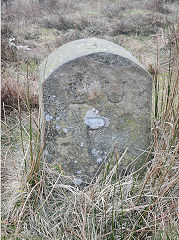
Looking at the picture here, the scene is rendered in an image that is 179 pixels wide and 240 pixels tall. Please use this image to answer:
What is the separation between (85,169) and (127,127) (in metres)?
0.46

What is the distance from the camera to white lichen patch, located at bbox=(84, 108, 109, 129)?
2023 mm

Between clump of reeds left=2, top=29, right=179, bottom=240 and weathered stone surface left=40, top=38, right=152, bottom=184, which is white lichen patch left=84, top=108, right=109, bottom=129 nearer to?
weathered stone surface left=40, top=38, right=152, bottom=184

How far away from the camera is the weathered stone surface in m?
1.94

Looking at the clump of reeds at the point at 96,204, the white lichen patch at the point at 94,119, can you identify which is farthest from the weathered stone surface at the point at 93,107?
the clump of reeds at the point at 96,204

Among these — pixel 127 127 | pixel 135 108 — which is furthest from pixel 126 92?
pixel 127 127

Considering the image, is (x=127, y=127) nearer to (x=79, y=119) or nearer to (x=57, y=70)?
(x=79, y=119)

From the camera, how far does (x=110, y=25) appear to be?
23.9 feet

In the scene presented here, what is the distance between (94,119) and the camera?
6.67 feet

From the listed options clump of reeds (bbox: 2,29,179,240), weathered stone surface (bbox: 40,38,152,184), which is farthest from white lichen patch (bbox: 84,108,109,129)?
clump of reeds (bbox: 2,29,179,240)

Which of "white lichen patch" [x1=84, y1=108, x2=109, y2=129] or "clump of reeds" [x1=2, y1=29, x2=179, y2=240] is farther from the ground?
"white lichen patch" [x1=84, y1=108, x2=109, y2=129]

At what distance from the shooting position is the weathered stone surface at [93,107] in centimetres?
194

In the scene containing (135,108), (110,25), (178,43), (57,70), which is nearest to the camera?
(178,43)

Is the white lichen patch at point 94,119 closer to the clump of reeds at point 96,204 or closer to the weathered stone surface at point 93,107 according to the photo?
the weathered stone surface at point 93,107

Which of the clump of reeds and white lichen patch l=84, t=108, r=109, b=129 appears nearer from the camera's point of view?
the clump of reeds
